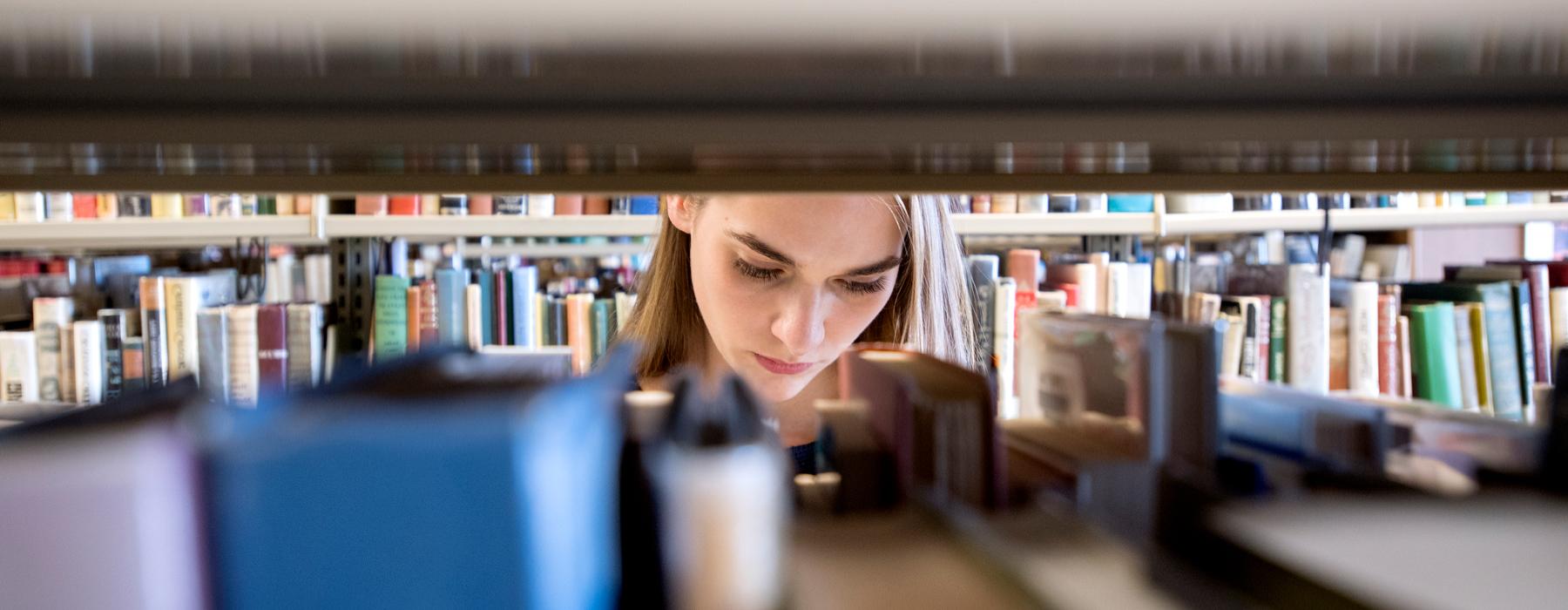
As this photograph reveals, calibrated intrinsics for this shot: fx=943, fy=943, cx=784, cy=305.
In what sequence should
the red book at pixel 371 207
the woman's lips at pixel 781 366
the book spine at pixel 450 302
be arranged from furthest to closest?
the book spine at pixel 450 302 < the red book at pixel 371 207 < the woman's lips at pixel 781 366

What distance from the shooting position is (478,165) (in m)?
0.54

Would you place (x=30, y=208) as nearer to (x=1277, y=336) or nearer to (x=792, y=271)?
(x=792, y=271)

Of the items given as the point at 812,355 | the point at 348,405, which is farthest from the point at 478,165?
the point at 812,355

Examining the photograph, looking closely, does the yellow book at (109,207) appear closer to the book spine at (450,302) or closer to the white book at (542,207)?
the book spine at (450,302)

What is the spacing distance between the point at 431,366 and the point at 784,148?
0.61 feet

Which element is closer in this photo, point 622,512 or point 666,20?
point 666,20

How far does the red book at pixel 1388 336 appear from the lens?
2.12 m

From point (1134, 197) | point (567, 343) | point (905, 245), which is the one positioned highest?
point (1134, 197)

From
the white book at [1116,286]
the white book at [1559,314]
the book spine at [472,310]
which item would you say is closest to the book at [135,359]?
the book spine at [472,310]

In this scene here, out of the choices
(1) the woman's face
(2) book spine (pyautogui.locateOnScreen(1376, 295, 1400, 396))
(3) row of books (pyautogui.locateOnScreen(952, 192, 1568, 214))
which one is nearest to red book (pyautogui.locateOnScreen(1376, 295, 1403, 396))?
(2) book spine (pyautogui.locateOnScreen(1376, 295, 1400, 396))

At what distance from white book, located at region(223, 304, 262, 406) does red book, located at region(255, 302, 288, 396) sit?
1 cm

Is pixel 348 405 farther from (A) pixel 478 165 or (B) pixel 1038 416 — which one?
(B) pixel 1038 416

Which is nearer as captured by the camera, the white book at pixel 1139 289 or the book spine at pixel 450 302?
the book spine at pixel 450 302

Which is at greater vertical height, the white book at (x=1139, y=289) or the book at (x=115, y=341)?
the white book at (x=1139, y=289)
